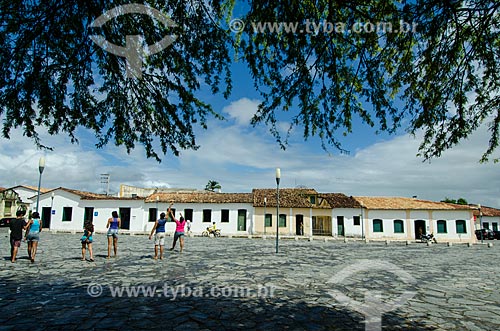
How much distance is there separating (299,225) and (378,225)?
26.3 feet

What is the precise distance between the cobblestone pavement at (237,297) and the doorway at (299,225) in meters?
22.2

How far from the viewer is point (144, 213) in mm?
30234

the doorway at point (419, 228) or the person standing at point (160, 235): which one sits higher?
the person standing at point (160, 235)

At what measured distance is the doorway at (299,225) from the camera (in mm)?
31125

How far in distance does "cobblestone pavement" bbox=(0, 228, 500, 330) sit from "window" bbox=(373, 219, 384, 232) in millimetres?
23281

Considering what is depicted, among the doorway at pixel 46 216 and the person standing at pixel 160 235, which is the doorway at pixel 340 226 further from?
the doorway at pixel 46 216

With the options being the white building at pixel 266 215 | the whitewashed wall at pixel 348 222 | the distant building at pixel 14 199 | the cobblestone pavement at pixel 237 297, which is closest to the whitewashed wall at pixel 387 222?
the white building at pixel 266 215

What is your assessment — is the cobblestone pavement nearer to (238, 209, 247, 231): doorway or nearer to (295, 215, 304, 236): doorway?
(238, 209, 247, 231): doorway

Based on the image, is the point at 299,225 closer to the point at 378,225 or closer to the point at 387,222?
the point at 378,225

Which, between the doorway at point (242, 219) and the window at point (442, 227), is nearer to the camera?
the doorway at point (242, 219)

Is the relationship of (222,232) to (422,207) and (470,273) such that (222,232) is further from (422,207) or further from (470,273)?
(470,273)

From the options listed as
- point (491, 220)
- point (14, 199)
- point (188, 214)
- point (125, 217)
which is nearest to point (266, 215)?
point (188, 214)

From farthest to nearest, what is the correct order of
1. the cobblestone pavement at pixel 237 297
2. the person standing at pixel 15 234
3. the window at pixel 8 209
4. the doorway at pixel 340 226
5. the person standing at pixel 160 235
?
1. the window at pixel 8 209
2. the doorway at pixel 340 226
3. the person standing at pixel 160 235
4. the person standing at pixel 15 234
5. the cobblestone pavement at pixel 237 297

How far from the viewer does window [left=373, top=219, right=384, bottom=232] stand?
103 feet
